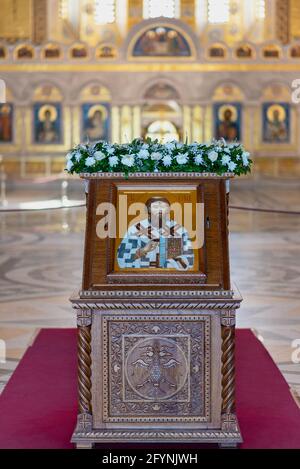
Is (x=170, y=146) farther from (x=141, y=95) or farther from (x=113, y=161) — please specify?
(x=141, y=95)

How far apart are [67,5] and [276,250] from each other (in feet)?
70.5

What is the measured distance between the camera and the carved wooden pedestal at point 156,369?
506 centimetres

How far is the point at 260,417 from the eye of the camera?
550cm

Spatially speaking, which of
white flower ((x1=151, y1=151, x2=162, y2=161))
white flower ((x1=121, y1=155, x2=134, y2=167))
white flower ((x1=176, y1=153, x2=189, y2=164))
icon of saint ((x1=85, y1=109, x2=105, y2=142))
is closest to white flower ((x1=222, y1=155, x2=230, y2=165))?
white flower ((x1=176, y1=153, x2=189, y2=164))

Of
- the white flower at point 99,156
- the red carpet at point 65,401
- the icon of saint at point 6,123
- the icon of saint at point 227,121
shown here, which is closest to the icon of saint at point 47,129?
the icon of saint at point 6,123

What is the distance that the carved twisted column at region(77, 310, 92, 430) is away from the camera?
505 cm

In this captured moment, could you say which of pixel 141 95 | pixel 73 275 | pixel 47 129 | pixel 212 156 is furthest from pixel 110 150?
pixel 47 129

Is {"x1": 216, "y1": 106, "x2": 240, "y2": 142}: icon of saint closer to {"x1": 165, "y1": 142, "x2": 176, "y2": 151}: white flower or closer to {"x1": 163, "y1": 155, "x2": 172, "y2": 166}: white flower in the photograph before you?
{"x1": 165, "y1": 142, "x2": 176, "y2": 151}: white flower

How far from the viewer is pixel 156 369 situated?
16.7ft

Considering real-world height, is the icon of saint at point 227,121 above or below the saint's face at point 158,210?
above

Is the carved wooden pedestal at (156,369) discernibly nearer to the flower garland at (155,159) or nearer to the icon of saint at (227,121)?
the flower garland at (155,159)

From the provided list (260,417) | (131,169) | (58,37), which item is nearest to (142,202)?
(131,169)

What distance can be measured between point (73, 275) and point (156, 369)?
6.34 meters

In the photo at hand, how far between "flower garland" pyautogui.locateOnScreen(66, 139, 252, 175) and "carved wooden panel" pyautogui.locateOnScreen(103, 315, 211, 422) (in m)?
0.80
